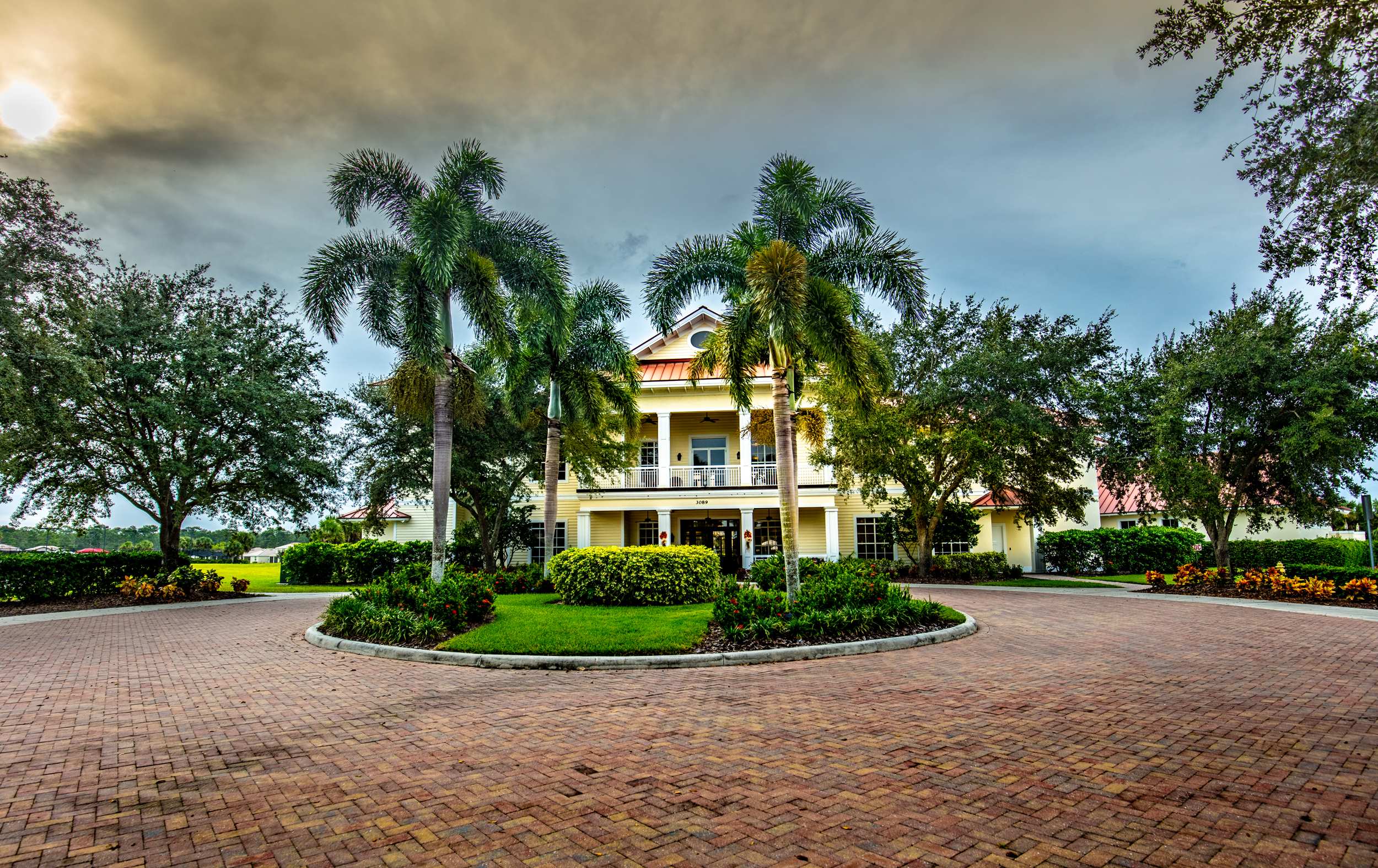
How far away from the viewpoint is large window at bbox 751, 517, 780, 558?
94.6ft

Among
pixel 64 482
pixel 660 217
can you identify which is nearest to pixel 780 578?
pixel 660 217

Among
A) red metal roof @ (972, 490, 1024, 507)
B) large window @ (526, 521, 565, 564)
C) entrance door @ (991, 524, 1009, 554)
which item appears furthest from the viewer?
large window @ (526, 521, 565, 564)

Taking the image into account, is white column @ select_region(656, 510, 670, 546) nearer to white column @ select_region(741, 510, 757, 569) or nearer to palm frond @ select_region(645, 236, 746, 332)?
white column @ select_region(741, 510, 757, 569)

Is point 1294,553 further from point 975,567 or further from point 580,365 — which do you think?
point 580,365

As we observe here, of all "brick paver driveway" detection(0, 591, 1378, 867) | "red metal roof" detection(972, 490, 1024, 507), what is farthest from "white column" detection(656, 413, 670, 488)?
"brick paver driveway" detection(0, 591, 1378, 867)

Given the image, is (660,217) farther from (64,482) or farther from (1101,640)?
(64,482)

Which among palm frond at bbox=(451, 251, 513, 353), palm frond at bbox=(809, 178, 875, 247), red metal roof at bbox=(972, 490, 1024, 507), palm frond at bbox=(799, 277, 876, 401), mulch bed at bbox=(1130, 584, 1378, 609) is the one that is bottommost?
mulch bed at bbox=(1130, 584, 1378, 609)

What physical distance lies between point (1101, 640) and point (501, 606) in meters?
10.8

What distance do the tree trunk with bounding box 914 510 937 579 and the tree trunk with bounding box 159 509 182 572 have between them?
22689 mm

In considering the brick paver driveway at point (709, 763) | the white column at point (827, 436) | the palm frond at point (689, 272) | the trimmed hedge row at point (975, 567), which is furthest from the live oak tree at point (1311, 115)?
the trimmed hedge row at point (975, 567)

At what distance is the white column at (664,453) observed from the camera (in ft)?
91.2

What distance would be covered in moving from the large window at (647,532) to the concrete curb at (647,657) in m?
19.7

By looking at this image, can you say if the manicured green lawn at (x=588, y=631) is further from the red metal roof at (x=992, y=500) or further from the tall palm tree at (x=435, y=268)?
the red metal roof at (x=992, y=500)

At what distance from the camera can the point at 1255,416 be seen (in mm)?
16828
